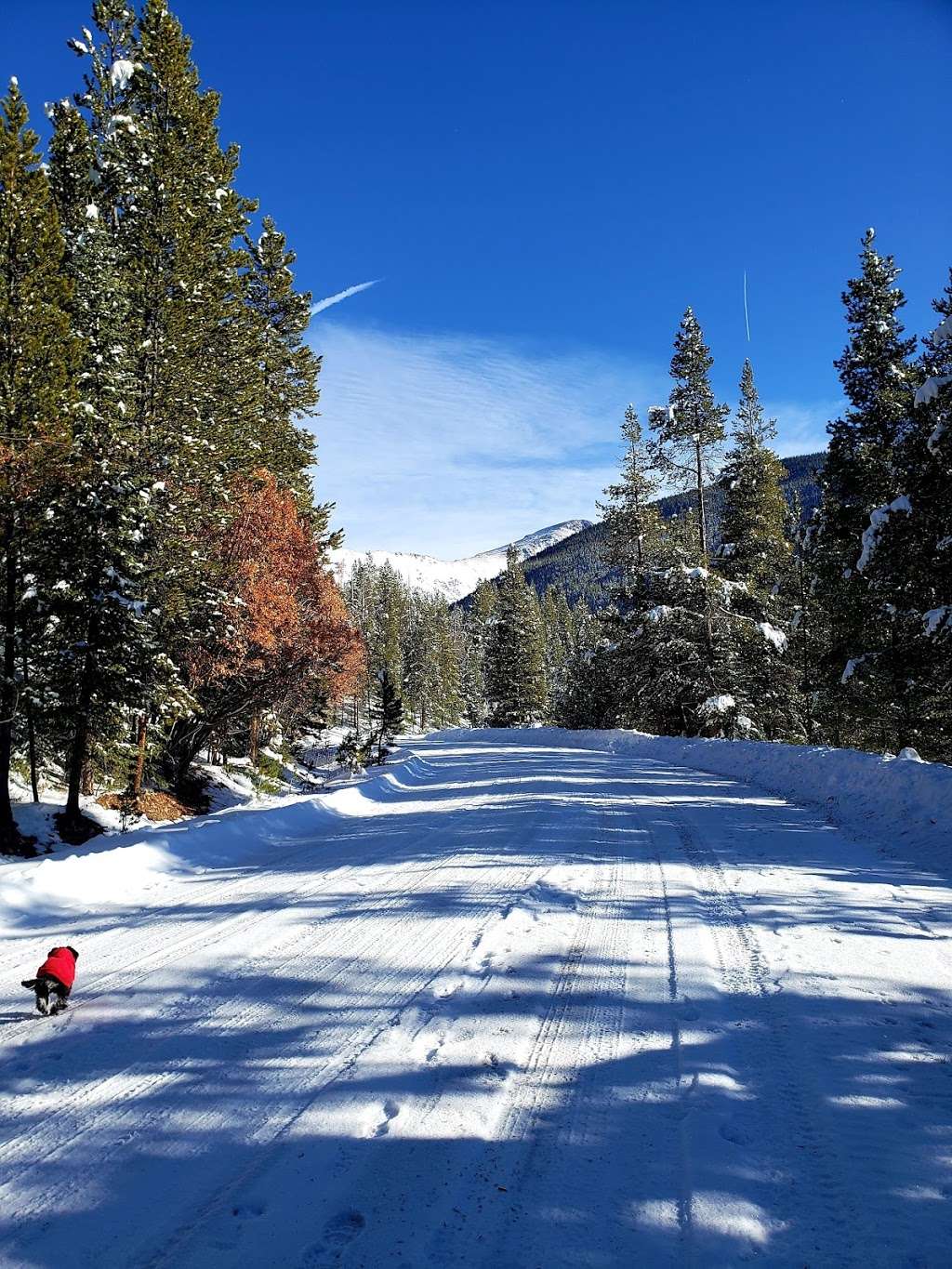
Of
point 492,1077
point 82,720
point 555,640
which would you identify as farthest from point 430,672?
point 492,1077

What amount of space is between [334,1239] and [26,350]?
13752 millimetres

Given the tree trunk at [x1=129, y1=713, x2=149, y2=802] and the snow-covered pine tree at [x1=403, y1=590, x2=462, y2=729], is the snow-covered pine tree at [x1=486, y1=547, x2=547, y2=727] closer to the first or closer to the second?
the snow-covered pine tree at [x1=403, y1=590, x2=462, y2=729]

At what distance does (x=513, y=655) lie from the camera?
54.6 metres

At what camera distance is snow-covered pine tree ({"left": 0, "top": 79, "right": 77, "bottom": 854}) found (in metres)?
11.7

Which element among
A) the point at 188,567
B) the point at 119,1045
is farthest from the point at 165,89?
the point at 119,1045

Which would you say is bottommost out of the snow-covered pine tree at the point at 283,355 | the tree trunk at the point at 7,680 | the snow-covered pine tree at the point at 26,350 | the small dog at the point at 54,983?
the small dog at the point at 54,983

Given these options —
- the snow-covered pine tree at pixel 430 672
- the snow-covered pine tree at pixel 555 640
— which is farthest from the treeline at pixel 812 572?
the snow-covered pine tree at pixel 430 672

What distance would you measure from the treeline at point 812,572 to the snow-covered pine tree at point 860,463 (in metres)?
0.05

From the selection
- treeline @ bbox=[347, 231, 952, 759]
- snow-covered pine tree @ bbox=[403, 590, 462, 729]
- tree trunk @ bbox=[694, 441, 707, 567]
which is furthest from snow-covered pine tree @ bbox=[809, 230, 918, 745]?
snow-covered pine tree @ bbox=[403, 590, 462, 729]

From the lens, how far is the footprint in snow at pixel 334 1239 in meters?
2.39

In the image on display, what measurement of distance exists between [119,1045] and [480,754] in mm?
23965

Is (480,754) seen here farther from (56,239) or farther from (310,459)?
(56,239)

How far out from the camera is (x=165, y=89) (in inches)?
675

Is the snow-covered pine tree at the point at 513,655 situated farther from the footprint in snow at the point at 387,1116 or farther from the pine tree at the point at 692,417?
the footprint in snow at the point at 387,1116
